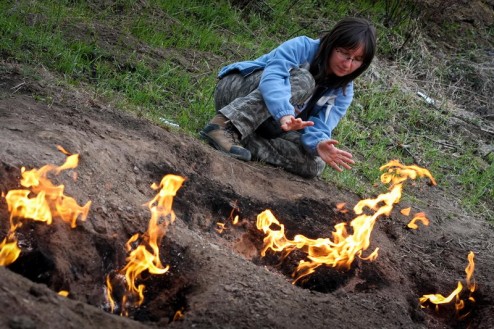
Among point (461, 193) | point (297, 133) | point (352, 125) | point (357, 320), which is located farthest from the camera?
point (352, 125)

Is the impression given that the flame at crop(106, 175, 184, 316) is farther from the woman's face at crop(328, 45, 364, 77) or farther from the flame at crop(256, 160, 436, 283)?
the woman's face at crop(328, 45, 364, 77)

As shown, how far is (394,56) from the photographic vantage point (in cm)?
925

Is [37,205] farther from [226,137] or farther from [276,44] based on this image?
[276,44]

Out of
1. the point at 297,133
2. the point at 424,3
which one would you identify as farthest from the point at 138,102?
the point at 424,3

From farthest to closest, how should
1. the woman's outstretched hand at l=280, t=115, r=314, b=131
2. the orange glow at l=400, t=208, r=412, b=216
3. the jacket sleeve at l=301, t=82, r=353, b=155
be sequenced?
the orange glow at l=400, t=208, r=412, b=216, the jacket sleeve at l=301, t=82, r=353, b=155, the woman's outstretched hand at l=280, t=115, r=314, b=131

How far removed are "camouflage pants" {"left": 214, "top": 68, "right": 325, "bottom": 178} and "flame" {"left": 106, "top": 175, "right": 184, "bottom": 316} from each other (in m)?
1.29

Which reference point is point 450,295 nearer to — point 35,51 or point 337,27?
point 337,27

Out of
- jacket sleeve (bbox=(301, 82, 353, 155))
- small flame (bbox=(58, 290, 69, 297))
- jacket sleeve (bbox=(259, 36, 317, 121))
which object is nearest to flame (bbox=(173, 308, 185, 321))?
small flame (bbox=(58, 290, 69, 297))

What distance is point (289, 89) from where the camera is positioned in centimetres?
497

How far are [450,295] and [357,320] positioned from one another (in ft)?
3.85

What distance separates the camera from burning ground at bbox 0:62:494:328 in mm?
3199

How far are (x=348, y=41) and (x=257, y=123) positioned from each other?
87 centimetres

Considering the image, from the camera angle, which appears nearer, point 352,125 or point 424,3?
point 352,125

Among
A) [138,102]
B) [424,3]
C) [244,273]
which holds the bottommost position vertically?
[138,102]
